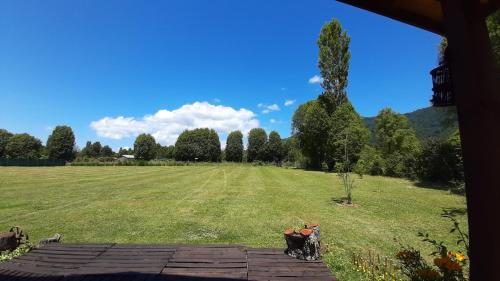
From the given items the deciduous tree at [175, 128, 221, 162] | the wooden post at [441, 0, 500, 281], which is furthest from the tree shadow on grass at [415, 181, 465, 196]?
the deciduous tree at [175, 128, 221, 162]

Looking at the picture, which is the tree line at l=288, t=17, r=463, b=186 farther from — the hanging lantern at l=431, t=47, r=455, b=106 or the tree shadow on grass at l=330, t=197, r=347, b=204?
the hanging lantern at l=431, t=47, r=455, b=106

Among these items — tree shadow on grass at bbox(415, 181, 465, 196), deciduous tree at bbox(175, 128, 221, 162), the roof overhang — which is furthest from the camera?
deciduous tree at bbox(175, 128, 221, 162)

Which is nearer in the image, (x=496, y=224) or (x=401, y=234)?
(x=496, y=224)

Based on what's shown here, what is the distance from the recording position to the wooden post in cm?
160

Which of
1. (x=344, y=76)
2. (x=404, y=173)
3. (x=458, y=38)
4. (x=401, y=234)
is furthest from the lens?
(x=344, y=76)

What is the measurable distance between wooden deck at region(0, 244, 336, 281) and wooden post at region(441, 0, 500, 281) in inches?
151

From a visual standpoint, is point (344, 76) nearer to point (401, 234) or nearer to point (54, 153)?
point (401, 234)

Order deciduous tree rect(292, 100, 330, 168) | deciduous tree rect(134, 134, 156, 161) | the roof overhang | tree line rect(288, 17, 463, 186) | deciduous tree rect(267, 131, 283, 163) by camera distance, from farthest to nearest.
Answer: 1. deciduous tree rect(134, 134, 156, 161)
2. deciduous tree rect(267, 131, 283, 163)
3. deciduous tree rect(292, 100, 330, 168)
4. tree line rect(288, 17, 463, 186)
5. the roof overhang

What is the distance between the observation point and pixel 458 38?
1.79 m

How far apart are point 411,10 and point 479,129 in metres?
1.55

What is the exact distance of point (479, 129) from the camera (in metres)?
1.65

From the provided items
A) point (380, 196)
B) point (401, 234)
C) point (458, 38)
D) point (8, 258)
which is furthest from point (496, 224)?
point (380, 196)

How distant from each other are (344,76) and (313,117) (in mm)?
6942

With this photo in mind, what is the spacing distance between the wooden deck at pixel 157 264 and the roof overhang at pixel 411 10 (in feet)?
13.0
